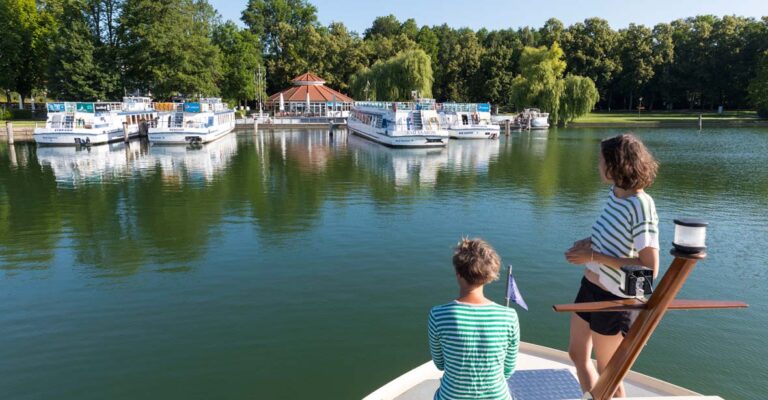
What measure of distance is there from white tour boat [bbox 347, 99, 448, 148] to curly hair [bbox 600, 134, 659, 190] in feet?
112

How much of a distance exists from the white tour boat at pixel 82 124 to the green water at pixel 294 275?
1442 centimetres

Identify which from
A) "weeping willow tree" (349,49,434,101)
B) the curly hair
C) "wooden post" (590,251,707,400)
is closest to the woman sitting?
"wooden post" (590,251,707,400)

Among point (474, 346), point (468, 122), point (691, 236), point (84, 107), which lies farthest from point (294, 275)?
point (468, 122)

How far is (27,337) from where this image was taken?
8289 mm

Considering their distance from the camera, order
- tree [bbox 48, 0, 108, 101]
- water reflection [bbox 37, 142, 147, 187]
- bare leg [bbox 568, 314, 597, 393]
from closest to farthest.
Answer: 1. bare leg [bbox 568, 314, 597, 393]
2. water reflection [bbox 37, 142, 147, 187]
3. tree [bbox 48, 0, 108, 101]

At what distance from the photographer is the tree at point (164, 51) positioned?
180ft

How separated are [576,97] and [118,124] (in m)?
43.9

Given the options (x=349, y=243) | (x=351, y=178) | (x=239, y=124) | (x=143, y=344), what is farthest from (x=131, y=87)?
(x=143, y=344)

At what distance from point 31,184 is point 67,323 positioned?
1707cm

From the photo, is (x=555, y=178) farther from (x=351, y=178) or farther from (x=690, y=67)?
(x=690, y=67)

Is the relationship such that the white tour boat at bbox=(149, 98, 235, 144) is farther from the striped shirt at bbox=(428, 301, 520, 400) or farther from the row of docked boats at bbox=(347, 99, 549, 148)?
the striped shirt at bbox=(428, 301, 520, 400)

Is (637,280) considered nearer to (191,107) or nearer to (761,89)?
(191,107)

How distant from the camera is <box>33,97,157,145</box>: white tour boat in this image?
38.1 metres

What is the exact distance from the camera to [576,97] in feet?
192
